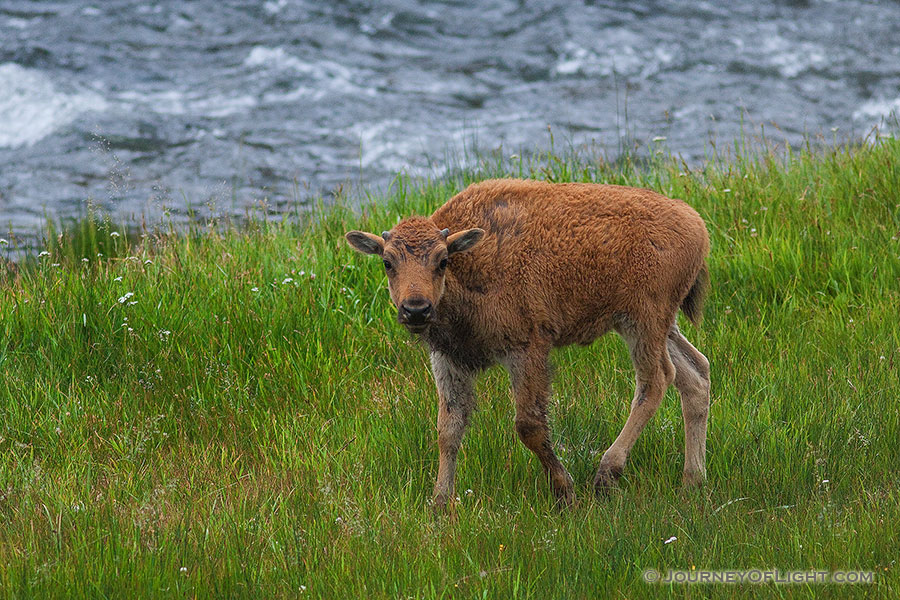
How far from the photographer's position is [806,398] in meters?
→ 6.13

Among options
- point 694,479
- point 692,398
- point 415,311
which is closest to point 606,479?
point 694,479

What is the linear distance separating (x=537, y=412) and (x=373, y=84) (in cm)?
1044

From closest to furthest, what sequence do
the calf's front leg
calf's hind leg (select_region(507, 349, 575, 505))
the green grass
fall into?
the green grass, calf's hind leg (select_region(507, 349, 575, 505)), the calf's front leg

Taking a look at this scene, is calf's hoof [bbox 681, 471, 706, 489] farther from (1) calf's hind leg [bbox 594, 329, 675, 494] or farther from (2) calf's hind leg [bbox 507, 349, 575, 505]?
(2) calf's hind leg [bbox 507, 349, 575, 505]

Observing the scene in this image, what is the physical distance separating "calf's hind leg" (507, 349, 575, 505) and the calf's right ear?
910 mm

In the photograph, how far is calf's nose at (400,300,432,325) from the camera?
5090mm

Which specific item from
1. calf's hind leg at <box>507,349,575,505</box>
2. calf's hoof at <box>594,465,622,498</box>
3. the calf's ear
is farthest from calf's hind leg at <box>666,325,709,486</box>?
the calf's ear

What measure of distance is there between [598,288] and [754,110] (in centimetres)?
927

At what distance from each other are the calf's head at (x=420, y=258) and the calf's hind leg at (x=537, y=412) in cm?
60

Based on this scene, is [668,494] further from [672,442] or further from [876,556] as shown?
[876,556]

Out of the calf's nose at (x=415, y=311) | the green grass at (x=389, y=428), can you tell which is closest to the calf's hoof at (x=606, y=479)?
the green grass at (x=389, y=428)

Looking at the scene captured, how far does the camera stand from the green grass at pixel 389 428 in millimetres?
4605

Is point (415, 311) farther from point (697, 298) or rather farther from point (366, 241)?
point (697, 298)

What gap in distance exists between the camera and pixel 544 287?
18.7ft
